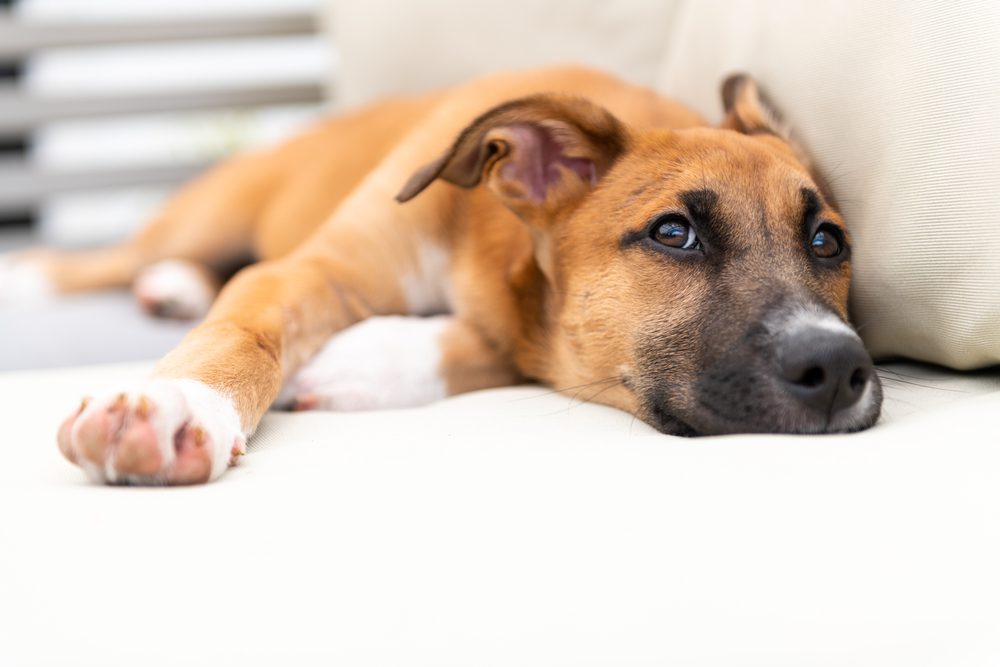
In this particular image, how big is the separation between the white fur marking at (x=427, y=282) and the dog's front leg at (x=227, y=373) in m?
0.04

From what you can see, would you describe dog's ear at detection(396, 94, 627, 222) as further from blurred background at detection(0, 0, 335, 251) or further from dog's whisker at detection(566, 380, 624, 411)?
blurred background at detection(0, 0, 335, 251)

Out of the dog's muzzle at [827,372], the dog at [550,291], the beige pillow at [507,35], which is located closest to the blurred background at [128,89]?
the beige pillow at [507,35]

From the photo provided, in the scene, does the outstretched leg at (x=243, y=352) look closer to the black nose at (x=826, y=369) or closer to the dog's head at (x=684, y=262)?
the dog's head at (x=684, y=262)

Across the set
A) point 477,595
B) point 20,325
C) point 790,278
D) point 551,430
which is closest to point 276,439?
point 551,430

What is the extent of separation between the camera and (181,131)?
5176 mm

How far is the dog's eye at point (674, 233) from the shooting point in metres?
2.00

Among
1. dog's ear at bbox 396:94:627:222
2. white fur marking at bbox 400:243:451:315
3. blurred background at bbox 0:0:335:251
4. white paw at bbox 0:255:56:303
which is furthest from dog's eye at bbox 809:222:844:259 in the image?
blurred background at bbox 0:0:335:251

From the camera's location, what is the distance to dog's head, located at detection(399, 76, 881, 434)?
5.46 ft

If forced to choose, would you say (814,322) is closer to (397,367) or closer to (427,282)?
(397,367)

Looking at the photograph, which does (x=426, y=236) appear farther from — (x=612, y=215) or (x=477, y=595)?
(x=477, y=595)

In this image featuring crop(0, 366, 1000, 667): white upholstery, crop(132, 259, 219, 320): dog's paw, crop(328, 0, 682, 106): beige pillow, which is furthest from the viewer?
crop(328, 0, 682, 106): beige pillow

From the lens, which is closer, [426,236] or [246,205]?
→ [426,236]

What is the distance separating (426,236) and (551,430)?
3.62 ft

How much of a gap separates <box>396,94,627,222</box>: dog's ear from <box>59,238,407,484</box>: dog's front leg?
430 mm
